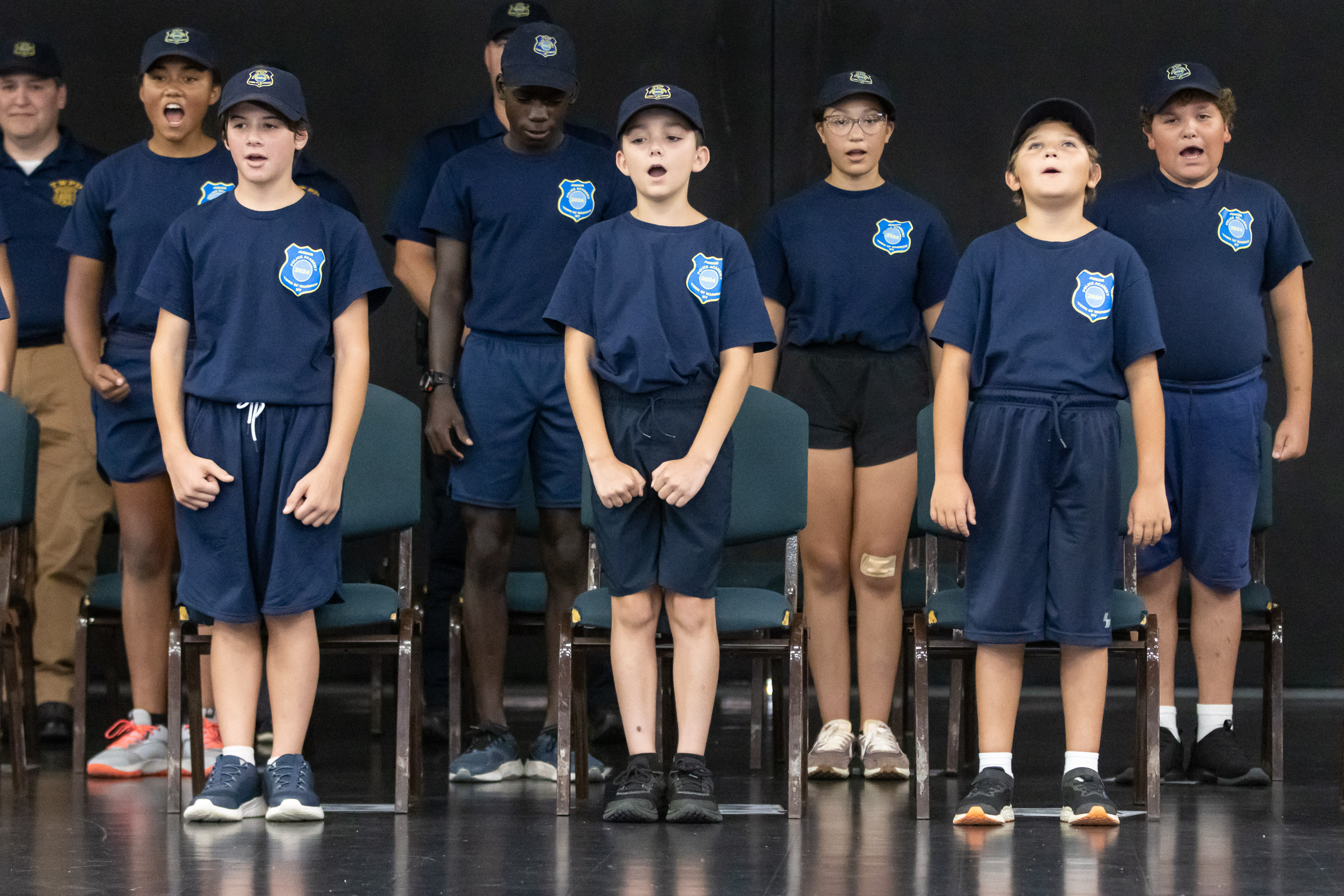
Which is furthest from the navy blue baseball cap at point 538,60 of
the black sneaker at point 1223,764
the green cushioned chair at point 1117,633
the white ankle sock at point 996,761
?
the black sneaker at point 1223,764

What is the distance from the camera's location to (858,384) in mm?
4266

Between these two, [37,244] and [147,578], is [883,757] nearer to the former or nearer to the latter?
[147,578]

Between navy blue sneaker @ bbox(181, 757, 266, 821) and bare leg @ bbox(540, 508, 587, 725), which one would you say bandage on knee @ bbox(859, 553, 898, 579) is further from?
navy blue sneaker @ bbox(181, 757, 266, 821)

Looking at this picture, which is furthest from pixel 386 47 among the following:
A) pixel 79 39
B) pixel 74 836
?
pixel 74 836

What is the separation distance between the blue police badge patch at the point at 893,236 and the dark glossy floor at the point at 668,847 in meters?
1.35

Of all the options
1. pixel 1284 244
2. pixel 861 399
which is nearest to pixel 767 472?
pixel 861 399

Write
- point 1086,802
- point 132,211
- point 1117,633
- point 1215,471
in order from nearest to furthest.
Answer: point 1086,802 → point 1117,633 → point 1215,471 → point 132,211

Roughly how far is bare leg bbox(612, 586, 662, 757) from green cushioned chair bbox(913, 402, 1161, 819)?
584mm

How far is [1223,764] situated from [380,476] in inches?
85.6

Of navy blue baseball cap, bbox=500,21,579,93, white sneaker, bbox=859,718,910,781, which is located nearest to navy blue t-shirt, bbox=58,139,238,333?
navy blue baseball cap, bbox=500,21,579,93

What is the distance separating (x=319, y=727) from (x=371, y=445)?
156 centimetres

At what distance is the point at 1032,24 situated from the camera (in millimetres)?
5809

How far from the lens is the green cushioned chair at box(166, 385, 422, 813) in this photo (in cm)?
375

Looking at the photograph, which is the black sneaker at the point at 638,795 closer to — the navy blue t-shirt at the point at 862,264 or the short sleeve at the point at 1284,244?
the navy blue t-shirt at the point at 862,264
